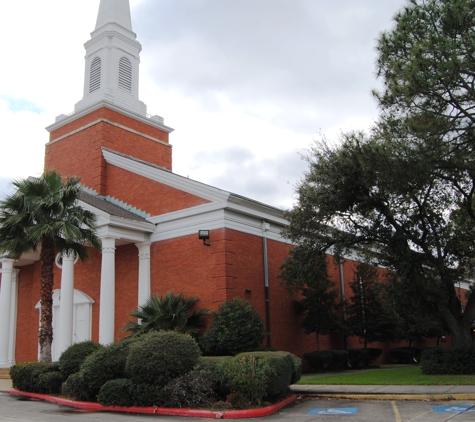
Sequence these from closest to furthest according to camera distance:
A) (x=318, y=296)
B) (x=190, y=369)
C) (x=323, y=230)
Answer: (x=190, y=369), (x=323, y=230), (x=318, y=296)

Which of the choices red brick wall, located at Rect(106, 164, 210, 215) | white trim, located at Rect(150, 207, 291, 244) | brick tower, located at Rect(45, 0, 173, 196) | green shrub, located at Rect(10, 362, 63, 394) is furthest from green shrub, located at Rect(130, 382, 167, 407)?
brick tower, located at Rect(45, 0, 173, 196)

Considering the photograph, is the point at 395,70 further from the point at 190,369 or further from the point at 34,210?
the point at 34,210

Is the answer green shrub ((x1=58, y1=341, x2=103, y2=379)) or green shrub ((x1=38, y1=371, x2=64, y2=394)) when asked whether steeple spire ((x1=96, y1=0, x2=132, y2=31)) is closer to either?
green shrub ((x1=58, y1=341, x2=103, y2=379))

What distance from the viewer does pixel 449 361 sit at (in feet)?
57.7

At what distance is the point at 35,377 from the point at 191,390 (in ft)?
21.4

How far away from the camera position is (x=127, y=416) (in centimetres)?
1213

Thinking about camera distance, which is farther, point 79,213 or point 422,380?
point 79,213

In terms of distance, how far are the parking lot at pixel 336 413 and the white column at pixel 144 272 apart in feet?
29.3

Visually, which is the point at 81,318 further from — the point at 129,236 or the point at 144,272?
the point at 129,236

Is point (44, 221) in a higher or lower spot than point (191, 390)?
higher

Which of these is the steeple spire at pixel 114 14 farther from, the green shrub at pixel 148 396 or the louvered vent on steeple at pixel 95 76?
the green shrub at pixel 148 396

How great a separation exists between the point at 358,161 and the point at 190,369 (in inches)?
358

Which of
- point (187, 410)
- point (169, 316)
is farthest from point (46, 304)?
point (187, 410)

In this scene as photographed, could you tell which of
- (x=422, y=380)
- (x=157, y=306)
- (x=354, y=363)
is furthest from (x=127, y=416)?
(x=354, y=363)
